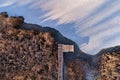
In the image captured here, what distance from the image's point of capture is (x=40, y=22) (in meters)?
1.82

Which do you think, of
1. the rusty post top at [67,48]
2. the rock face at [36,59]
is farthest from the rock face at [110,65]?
the rusty post top at [67,48]

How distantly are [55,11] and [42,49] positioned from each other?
30 cm

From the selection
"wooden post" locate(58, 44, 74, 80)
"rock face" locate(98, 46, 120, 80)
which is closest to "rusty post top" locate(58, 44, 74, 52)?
"wooden post" locate(58, 44, 74, 80)

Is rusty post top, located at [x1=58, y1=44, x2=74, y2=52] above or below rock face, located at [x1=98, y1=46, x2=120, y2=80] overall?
above

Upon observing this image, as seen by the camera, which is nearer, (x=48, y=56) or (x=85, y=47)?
(x=48, y=56)

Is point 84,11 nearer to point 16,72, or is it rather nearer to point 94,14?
point 94,14

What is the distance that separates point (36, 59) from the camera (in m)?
1.68

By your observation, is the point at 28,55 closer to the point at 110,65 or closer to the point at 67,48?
the point at 67,48

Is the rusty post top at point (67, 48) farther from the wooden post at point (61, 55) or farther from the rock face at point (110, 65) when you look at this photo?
the rock face at point (110, 65)

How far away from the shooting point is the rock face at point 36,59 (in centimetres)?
167

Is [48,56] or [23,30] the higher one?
[23,30]

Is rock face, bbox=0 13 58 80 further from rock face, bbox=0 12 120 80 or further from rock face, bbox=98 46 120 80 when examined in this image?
rock face, bbox=98 46 120 80

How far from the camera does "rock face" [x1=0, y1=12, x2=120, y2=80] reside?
65.8 inches

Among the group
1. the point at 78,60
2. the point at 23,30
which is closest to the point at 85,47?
the point at 78,60
